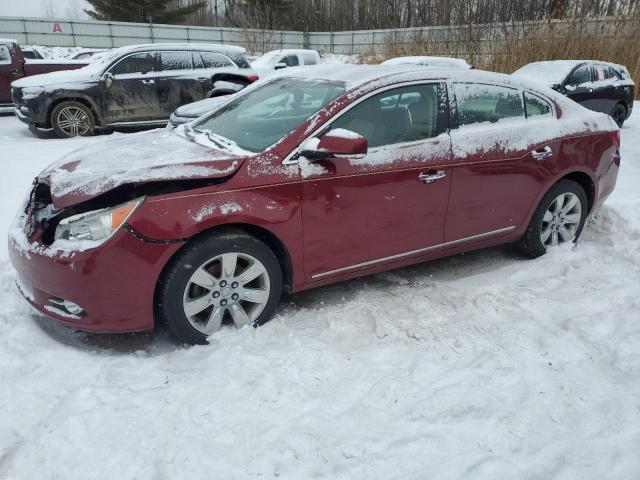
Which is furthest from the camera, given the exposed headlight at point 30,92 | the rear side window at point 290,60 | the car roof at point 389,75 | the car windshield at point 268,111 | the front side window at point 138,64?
the rear side window at point 290,60

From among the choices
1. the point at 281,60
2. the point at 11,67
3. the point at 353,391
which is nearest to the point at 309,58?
the point at 281,60

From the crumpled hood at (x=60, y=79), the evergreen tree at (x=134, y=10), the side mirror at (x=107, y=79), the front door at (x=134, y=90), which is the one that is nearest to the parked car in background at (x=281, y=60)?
the front door at (x=134, y=90)

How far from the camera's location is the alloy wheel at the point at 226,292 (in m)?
2.85

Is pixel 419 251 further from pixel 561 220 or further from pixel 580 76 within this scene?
pixel 580 76

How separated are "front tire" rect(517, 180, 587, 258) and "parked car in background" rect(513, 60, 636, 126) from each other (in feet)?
20.4

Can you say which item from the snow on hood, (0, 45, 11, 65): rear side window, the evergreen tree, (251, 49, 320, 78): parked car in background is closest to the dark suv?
the snow on hood

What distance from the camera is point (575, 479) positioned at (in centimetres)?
207

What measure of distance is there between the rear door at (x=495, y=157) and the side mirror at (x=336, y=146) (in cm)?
91

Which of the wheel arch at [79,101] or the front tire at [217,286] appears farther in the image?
the wheel arch at [79,101]

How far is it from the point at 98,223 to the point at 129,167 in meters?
0.38

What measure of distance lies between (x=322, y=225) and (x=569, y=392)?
5.33 ft

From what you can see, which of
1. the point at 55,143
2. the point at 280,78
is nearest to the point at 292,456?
the point at 280,78

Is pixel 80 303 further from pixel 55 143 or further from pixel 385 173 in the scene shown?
pixel 55 143

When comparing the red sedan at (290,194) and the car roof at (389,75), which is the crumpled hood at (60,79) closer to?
the red sedan at (290,194)
